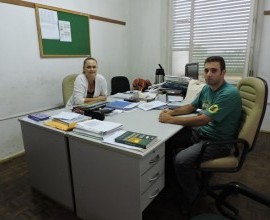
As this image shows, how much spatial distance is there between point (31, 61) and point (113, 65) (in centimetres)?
179

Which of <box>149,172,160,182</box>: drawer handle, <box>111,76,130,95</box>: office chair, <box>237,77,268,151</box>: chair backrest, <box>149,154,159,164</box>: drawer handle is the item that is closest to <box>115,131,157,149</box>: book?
<box>149,154,159,164</box>: drawer handle

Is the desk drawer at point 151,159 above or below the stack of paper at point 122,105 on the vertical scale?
below

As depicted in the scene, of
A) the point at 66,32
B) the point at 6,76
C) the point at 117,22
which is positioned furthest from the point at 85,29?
the point at 6,76

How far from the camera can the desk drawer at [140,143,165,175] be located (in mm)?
1375

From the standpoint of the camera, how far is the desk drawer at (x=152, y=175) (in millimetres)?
1414

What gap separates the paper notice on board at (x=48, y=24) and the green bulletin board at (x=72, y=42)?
0.17 feet

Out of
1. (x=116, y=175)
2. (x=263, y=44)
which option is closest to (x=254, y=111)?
(x=116, y=175)

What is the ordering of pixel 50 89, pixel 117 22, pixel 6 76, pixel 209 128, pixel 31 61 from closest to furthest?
pixel 209 128
pixel 6 76
pixel 31 61
pixel 50 89
pixel 117 22

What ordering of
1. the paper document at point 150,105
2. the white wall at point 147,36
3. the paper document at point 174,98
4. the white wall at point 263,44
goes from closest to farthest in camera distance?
the paper document at point 150,105
the paper document at point 174,98
the white wall at point 263,44
the white wall at point 147,36

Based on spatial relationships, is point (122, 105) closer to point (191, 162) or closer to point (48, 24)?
point (191, 162)

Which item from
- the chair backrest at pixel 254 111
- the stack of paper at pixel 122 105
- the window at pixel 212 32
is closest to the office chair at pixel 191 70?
the window at pixel 212 32

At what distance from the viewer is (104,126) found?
1.62m

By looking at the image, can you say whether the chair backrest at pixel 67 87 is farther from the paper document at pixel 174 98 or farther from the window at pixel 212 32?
the window at pixel 212 32

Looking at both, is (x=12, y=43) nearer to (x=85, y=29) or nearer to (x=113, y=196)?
(x=85, y=29)
